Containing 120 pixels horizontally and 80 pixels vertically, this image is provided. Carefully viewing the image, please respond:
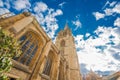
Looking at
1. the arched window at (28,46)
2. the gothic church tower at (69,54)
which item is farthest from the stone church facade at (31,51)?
the gothic church tower at (69,54)

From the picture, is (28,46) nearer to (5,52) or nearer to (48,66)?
(48,66)

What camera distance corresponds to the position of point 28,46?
10.8 meters

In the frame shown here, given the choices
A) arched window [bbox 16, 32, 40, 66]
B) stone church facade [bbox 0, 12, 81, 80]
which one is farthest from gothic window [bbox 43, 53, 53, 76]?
arched window [bbox 16, 32, 40, 66]

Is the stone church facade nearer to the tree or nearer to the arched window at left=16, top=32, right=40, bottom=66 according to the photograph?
the arched window at left=16, top=32, right=40, bottom=66

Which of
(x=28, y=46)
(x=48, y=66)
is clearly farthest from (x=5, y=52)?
(x=48, y=66)

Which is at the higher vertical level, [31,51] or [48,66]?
[31,51]

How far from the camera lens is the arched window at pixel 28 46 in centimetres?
996

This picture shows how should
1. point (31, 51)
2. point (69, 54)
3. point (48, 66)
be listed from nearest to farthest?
point (31, 51), point (48, 66), point (69, 54)

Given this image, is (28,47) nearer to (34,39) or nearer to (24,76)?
(34,39)

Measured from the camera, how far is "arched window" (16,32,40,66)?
9.96m

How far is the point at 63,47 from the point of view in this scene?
27.5 metres

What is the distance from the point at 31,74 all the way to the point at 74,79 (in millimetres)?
13098

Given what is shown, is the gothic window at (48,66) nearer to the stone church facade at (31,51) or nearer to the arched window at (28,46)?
the stone church facade at (31,51)

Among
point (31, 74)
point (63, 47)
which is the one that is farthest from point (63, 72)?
point (63, 47)
